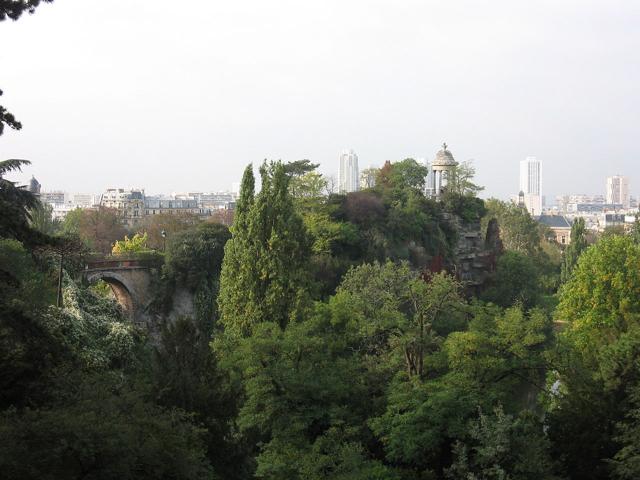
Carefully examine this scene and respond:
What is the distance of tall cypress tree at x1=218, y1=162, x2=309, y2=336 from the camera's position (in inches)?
962

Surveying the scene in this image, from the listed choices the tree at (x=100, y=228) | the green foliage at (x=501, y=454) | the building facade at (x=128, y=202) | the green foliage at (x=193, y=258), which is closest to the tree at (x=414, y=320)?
the green foliage at (x=501, y=454)

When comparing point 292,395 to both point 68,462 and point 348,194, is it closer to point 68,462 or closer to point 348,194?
point 68,462

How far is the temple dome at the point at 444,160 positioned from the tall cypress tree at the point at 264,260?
23581 mm

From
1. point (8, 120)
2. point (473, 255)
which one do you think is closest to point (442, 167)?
point (473, 255)

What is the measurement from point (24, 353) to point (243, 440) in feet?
21.9

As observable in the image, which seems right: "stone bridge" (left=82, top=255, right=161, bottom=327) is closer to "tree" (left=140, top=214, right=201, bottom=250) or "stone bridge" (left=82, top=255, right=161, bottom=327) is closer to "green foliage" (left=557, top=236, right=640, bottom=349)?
"green foliage" (left=557, top=236, right=640, bottom=349)

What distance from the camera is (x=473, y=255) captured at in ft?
146

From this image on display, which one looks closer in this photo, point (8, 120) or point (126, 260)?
point (8, 120)

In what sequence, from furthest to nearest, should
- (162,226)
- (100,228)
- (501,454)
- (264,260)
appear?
1. (100,228)
2. (162,226)
3. (264,260)
4. (501,454)

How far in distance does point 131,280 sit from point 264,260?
32.7 ft

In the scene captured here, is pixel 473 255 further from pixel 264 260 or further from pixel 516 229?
pixel 264 260

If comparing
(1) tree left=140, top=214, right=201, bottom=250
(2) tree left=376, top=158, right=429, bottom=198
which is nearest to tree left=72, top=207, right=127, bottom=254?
(1) tree left=140, top=214, right=201, bottom=250

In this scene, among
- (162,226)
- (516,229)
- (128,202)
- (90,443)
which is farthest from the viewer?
(128,202)

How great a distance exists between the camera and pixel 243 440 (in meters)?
15.6
